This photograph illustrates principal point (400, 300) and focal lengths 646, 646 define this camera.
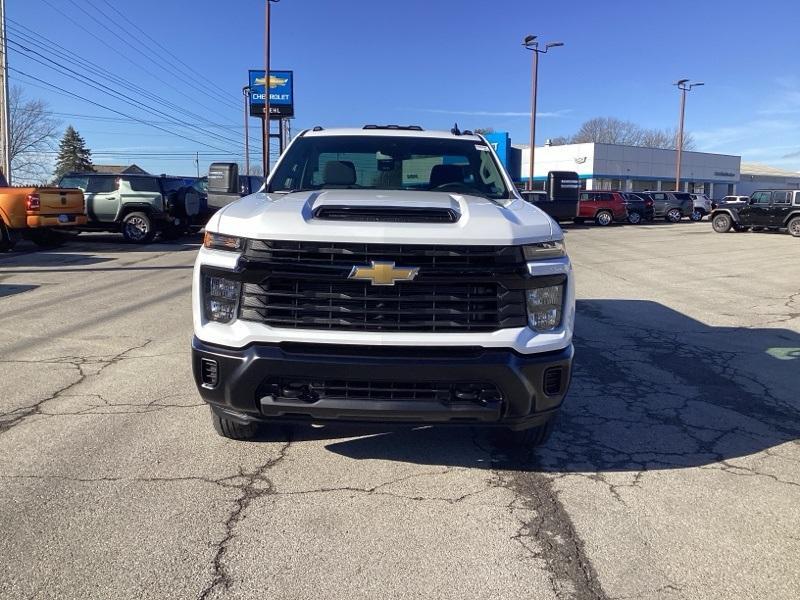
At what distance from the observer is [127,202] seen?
1775 centimetres

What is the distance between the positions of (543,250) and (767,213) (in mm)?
25220

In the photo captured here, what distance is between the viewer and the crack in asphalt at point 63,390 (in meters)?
4.47

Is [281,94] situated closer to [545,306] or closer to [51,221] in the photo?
[51,221]

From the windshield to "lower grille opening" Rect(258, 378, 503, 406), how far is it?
186 centimetres

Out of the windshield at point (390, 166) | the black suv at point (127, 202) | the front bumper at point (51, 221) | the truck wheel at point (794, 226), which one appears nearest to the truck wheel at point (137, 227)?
the black suv at point (127, 202)

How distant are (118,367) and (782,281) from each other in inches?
462

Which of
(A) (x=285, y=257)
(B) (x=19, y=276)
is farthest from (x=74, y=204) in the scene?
(A) (x=285, y=257)

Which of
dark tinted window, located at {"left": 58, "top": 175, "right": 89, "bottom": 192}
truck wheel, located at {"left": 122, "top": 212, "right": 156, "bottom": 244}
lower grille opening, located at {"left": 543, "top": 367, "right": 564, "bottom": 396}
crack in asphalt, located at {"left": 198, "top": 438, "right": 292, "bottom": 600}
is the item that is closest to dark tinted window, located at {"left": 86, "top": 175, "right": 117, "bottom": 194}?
dark tinted window, located at {"left": 58, "top": 175, "right": 89, "bottom": 192}

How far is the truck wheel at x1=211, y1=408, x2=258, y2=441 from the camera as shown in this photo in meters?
3.98

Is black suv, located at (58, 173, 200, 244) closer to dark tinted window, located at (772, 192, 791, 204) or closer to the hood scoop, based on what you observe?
the hood scoop

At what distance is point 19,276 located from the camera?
38.1 feet

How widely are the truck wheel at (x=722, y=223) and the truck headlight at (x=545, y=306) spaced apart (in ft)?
85.5

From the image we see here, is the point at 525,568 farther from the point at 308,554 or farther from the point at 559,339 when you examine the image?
the point at 559,339

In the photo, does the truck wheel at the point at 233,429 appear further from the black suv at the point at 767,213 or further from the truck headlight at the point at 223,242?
the black suv at the point at 767,213
